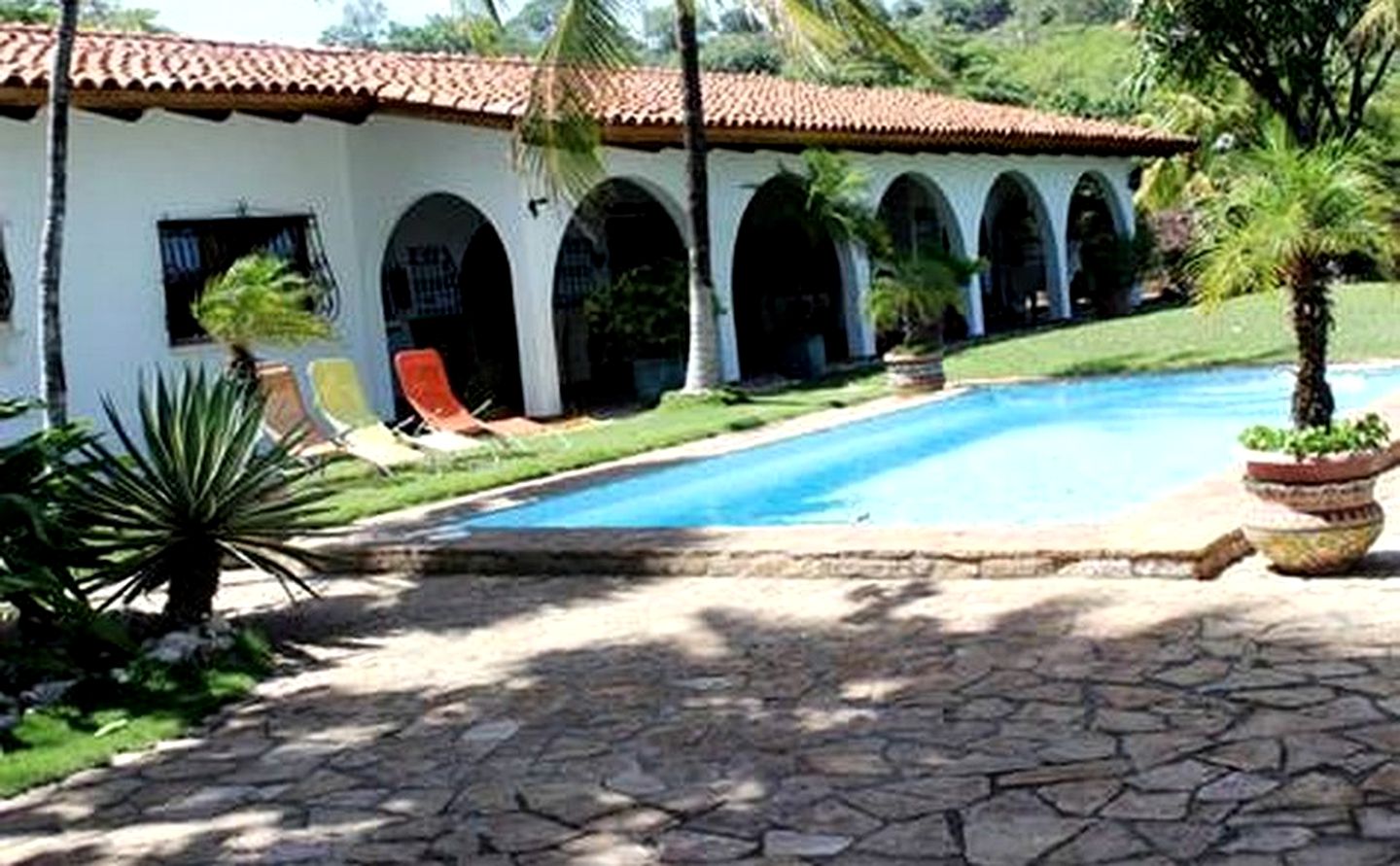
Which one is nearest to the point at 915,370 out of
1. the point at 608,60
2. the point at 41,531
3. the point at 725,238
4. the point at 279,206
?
the point at 725,238

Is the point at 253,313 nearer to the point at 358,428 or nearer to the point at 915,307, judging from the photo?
the point at 358,428

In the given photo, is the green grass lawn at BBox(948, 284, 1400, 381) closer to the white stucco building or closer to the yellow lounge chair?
the white stucco building

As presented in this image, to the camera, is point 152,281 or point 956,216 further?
point 956,216

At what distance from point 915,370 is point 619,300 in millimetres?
4111

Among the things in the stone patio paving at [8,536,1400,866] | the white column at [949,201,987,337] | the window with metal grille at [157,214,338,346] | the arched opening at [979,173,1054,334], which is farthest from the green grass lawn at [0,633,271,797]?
the arched opening at [979,173,1054,334]

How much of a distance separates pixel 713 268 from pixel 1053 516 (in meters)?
9.75

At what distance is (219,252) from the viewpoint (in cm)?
1717

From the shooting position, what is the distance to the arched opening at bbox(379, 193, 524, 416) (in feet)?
66.5

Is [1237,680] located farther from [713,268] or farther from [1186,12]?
[1186,12]

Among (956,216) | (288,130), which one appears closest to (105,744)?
(288,130)

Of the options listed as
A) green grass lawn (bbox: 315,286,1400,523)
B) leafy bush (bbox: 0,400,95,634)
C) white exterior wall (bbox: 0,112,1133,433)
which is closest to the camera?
leafy bush (bbox: 0,400,95,634)

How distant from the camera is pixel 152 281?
16.3 m

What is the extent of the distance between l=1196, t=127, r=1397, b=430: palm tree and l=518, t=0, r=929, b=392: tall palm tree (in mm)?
5974

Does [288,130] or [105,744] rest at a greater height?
[288,130]
